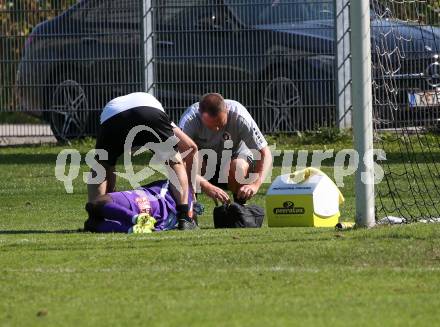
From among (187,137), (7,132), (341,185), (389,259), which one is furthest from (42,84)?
(389,259)

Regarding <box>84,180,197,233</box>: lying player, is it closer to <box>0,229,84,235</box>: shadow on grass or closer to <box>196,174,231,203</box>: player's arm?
<box>0,229,84,235</box>: shadow on grass

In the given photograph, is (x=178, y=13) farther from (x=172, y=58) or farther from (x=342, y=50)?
(x=342, y=50)

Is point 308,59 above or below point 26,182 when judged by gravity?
above

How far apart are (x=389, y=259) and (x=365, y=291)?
1.10m

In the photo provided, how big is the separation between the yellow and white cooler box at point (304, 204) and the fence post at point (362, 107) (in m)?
1.58

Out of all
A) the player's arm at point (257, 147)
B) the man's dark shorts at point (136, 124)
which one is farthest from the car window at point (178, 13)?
the man's dark shorts at point (136, 124)

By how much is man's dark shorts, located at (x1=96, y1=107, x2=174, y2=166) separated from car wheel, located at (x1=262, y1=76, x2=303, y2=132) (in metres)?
8.06

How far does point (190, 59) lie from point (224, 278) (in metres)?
11.9

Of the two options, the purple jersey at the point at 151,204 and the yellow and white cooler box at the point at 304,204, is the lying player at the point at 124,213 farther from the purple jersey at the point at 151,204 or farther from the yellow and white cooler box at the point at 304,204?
the yellow and white cooler box at the point at 304,204

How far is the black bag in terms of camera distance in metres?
11.6

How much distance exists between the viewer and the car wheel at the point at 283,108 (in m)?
19.7

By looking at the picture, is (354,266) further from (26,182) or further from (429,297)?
(26,182)

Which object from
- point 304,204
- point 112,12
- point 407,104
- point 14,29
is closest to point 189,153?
point 304,204

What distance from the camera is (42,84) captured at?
2073 cm
